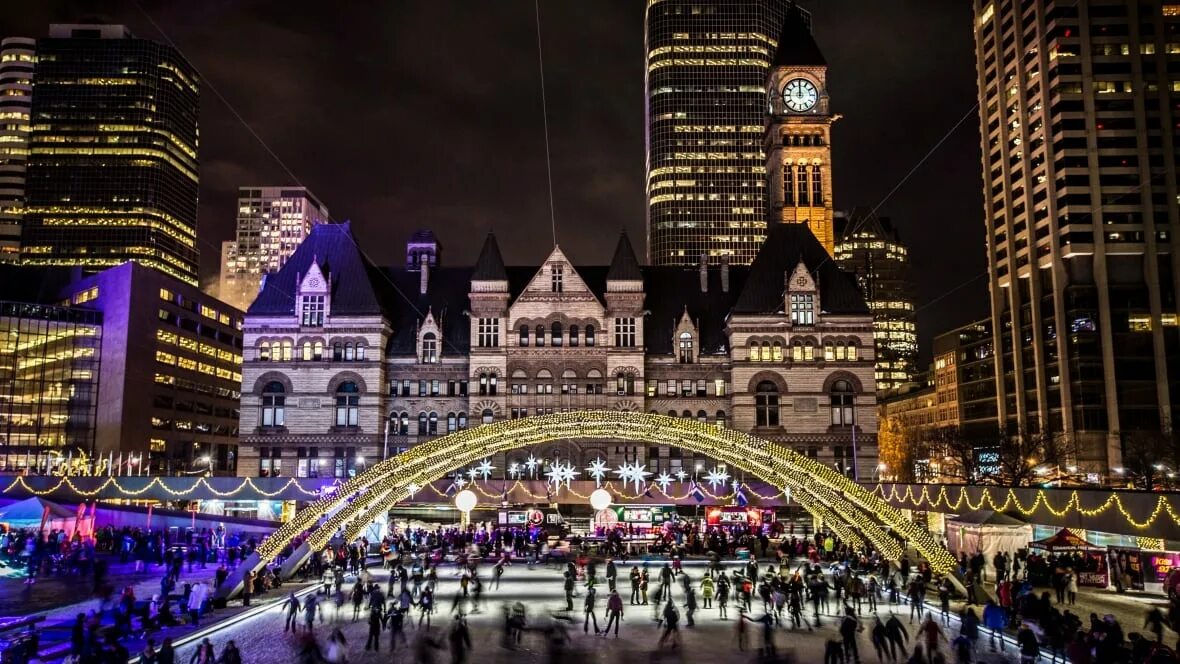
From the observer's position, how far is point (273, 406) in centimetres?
7694

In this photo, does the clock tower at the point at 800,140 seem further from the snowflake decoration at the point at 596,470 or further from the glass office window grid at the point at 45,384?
the glass office window grid at the point at 45,384

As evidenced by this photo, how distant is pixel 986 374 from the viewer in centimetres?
15462

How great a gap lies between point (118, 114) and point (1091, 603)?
690ft

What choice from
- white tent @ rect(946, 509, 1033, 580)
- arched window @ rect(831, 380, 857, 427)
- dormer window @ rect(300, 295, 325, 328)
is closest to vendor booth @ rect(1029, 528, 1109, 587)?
white tent @ rect(946, 509, 1033, 580)

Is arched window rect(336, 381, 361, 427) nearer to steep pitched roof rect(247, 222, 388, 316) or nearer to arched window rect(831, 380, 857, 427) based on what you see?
steep pitched roof rect(247, 222, 388, 316)

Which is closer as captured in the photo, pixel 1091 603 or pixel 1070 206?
pixel 1091 603

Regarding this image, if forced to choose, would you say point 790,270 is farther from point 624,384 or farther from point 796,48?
point 796,48

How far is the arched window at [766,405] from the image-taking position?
75.9m

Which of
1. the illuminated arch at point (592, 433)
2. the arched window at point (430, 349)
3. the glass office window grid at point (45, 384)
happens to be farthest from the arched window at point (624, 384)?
the glass office window grid at point (45, 384)

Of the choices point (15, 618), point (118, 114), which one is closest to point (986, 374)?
point (15, 618)

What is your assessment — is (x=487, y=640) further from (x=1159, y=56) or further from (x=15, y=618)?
(x=1159, y=56)

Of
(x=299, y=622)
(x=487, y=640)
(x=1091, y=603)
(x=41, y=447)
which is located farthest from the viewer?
(x=41, y=447)

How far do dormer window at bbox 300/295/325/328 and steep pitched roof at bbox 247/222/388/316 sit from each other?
39.9 inches

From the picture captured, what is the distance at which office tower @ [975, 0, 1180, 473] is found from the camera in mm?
110250
